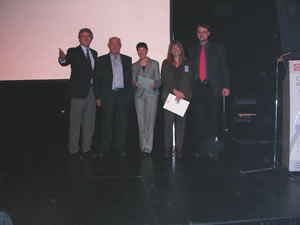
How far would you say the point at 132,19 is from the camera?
3402 mm

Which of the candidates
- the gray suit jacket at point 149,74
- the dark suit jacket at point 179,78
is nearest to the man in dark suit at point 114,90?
the gray suit jacket at point 149,74

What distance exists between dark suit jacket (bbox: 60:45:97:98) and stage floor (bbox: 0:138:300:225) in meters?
0.81

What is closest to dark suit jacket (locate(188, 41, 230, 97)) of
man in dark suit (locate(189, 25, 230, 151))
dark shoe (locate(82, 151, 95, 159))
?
man in dark suit (locate(189, 25, 230, 151))

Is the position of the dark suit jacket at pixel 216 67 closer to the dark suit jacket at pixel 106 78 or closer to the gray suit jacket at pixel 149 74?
the gray suit jacket at pixel 149 74

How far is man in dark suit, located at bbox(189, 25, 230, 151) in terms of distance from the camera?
2.71 meters

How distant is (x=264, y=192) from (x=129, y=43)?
2.61 meters

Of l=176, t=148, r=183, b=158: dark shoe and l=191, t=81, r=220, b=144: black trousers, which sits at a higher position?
l=191, t=81, r=220, b=144: black trousers

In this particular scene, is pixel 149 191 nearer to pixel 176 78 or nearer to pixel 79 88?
pixel 176 78

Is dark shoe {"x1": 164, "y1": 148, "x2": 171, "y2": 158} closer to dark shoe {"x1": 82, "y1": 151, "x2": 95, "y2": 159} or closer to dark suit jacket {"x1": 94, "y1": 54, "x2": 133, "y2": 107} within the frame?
dark suit jacket {"x1": 94, "y1": 54, "x2": 133, "y2": 107}

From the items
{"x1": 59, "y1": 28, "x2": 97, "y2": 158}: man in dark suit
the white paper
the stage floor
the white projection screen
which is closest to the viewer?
the stage floor

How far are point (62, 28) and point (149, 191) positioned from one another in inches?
110

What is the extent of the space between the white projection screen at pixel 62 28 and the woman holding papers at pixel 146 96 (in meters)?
0.59

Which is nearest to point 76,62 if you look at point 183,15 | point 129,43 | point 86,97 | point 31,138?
point 86,97

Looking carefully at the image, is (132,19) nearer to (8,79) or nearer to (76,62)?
(76,62)
